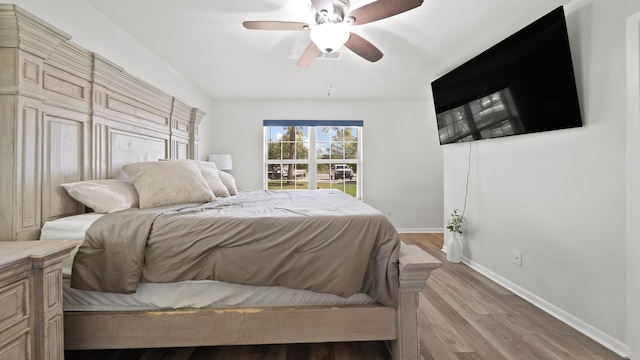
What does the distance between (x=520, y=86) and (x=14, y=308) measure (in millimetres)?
3275

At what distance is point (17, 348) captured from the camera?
1.03 meters

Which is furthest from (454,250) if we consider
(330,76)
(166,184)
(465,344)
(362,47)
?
(166,184)

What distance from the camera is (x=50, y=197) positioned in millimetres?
1597

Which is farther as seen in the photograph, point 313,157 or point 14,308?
point 313,157

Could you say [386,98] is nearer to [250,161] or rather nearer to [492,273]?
[250,161]

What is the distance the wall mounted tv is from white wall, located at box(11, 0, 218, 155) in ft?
10.6

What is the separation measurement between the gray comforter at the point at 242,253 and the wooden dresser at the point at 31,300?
0.64 ft

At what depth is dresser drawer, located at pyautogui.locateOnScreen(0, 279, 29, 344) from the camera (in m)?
0.97

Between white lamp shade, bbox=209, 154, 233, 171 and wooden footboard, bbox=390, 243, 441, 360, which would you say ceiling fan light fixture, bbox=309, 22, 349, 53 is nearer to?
wooden footboard, bbox=390, 243, 441, 360

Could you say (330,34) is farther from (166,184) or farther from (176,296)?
(176,296)

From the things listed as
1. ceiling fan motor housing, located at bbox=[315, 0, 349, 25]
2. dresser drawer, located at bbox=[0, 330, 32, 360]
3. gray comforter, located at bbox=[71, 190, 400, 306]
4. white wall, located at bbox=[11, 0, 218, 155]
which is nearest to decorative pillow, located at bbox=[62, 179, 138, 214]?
gray comforter, located at bbox=[71, 190, 400, 306]

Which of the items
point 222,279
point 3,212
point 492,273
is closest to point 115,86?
point 3,212

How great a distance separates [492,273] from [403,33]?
250 centimetres

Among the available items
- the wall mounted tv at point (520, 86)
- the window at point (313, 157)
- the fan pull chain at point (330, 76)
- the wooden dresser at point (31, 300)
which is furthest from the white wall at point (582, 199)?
the wooden dresser at point (31, 300)
